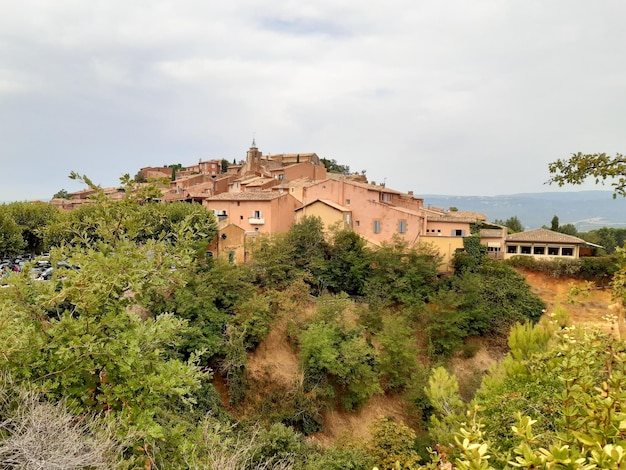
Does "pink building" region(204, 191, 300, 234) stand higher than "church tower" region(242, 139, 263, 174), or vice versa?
"church tower" region(242, 139, 263, 174)

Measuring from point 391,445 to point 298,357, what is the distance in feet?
26.4

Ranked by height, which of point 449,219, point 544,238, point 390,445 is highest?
point 449,219

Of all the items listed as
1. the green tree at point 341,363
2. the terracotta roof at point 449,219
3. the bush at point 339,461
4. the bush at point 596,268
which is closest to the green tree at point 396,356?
the green tree at point 341,363

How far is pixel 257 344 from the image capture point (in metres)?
20.2

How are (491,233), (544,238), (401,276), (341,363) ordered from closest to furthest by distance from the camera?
(341,363) → (401,276) → (544,238) → (491,233)

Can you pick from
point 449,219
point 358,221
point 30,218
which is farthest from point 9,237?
point 449,219

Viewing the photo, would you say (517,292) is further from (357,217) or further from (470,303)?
(357,217)

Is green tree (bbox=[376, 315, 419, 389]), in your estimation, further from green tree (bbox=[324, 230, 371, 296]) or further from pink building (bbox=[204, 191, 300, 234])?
pink building (bbox=[204, 191, 300, 234])

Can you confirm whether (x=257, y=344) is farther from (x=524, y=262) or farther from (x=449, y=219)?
(x=524, y=262)

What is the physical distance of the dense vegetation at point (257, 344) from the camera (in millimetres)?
3902

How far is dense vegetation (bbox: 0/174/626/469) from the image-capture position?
390 cm

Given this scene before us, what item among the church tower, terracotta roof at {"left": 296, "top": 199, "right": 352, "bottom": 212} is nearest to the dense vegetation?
terracotta roof at {"left": 296, "top": 199, "right": 352, "bottom": 212}

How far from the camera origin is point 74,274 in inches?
199

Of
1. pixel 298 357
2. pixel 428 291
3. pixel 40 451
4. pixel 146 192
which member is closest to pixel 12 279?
pixel 146 192
